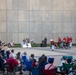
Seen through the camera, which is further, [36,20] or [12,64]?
[36,20]

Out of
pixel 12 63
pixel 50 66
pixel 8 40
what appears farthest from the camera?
pixel 8 40

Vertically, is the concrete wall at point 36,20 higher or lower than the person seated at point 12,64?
higher

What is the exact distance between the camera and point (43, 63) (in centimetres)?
1226

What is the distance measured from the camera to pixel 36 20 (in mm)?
45125

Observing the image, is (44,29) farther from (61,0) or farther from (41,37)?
(61,0)

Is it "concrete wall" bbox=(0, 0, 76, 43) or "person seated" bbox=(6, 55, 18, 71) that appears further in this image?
"concrete wall" bbox=(0, 0, 76, 43)

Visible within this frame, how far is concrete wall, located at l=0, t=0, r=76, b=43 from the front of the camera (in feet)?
147

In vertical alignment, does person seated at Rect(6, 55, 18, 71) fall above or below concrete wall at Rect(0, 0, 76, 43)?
below

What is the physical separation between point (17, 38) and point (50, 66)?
1332 inches

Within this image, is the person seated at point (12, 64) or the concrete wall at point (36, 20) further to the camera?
the concrete wall at point (36, 20)

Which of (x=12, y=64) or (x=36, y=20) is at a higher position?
(x=36, y=20)

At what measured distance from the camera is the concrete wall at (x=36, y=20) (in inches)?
1768

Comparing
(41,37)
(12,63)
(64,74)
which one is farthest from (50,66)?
(41,37)

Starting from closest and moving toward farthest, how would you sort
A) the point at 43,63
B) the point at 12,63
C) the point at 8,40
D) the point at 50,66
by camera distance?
the point at 50,66, the point at 43,63, the point at 12,63, the point at 8,40
